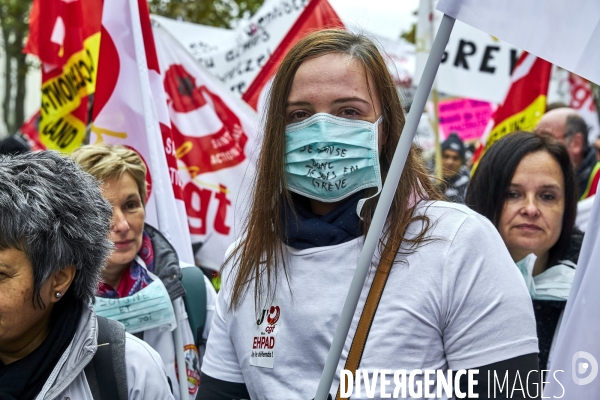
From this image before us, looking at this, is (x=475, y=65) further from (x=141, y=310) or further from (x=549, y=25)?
(x=549, y=25)

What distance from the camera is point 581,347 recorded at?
1916 mm

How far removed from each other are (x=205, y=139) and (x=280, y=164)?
332 centimetres

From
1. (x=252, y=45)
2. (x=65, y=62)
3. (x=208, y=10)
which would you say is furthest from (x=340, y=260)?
(x=208, y=10)

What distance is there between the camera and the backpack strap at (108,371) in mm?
2234

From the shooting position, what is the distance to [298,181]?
2.33 m

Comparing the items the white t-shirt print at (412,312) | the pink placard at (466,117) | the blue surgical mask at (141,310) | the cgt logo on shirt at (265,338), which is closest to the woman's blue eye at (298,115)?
the white t-shirt print at (412,312)

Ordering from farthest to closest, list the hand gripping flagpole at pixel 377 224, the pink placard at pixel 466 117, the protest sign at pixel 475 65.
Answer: the pink placard at pixel 466 117, the protest sign at pixel 475 65, the hand gripping flagpole at pixel 377 224

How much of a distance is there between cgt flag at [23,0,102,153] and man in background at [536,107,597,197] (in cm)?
313

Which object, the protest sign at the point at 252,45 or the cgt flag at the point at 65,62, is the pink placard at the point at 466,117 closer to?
the protest sign at the point at 252,45

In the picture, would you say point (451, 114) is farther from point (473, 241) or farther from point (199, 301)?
point (473, 241)

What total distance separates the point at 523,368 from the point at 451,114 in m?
8.90

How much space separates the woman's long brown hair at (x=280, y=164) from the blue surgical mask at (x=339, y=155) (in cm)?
7

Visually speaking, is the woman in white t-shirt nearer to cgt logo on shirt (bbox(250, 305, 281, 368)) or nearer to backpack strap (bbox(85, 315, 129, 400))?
cgt logo on shirt (bbox(250, 305, 281, 368))

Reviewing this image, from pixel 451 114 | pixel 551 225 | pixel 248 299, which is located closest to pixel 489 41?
pixel 451 114
